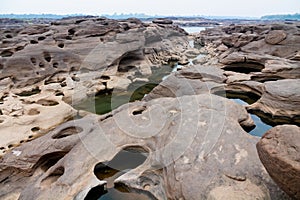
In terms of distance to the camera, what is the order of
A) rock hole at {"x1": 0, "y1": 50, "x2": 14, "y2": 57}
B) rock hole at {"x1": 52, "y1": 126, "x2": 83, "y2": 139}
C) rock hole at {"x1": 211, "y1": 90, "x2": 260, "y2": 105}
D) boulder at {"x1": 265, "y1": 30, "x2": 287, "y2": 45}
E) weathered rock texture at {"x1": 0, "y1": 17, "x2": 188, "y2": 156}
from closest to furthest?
1. rock hole at {"x1": 52, "y1": 126, "x2": 83, "y2": 139}
2. weathered rock texture at {"x1": 0, "y1": 17, "x2": 188, "y2": 156}
3. rock hole at {"x1": 211, "y1": 90, "x2": 260, "y2": 105}
4. rock hole at {"x1": 0, "y1": 50, "x2": 14, "y2": 57}
5. boulder at {"x1": 265, "y1": 30, "x2": 287, "y2": 45}

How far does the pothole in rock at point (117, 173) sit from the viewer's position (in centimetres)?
502

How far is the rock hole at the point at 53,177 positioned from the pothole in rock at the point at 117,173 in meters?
0.81

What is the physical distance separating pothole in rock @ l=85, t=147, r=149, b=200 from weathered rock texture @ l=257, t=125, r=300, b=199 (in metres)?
2.57

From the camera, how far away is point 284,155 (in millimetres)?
3203

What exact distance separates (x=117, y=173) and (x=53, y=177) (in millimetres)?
1460

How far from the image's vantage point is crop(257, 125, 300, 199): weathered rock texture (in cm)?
312

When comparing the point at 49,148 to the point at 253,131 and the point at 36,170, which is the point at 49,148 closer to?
the point at 36,170

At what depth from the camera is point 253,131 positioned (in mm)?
7621

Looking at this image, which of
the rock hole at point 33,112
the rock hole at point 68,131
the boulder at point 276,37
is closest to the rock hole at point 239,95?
the rock hole at point 68,131

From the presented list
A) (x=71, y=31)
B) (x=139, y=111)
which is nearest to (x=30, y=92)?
(x=71, y=31)

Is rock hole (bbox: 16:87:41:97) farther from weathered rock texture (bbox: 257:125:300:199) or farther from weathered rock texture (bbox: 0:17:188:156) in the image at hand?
weathered rock texture (bbox: 257:125:300:199)

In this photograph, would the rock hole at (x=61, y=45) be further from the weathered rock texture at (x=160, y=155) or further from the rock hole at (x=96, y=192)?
the rock hole at (x=96, y=192)

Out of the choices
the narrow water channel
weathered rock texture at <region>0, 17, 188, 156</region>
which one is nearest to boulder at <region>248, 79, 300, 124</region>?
the narrow water channel

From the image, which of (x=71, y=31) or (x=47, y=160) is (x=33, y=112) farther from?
(x=71, y=31)
